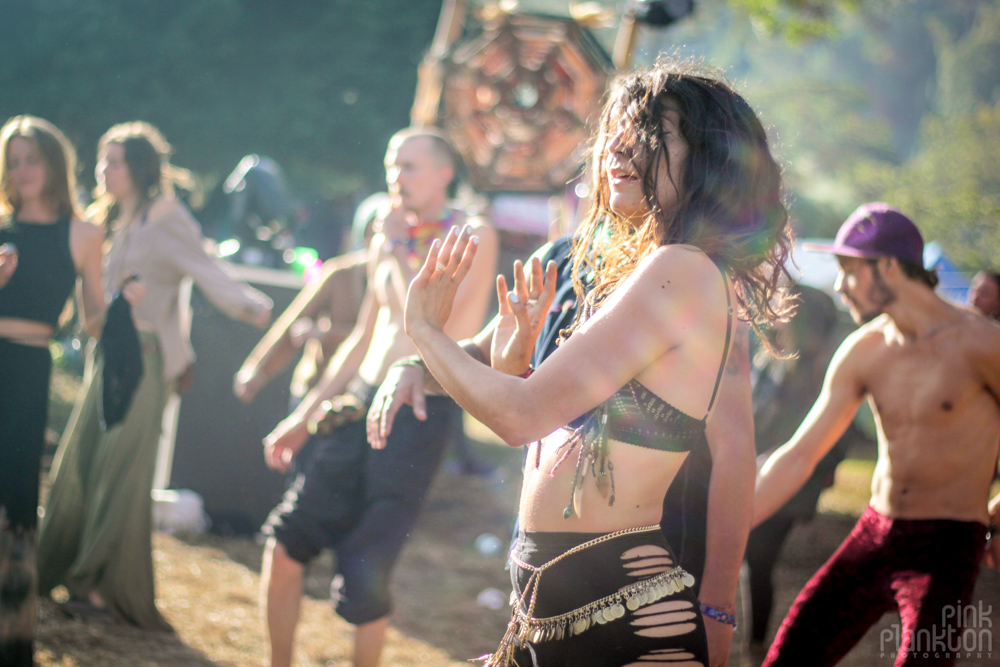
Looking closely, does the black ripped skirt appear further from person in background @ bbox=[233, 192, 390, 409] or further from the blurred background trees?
the blurred background trees

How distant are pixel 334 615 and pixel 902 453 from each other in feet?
10.1

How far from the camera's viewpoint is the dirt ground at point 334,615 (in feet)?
Answer: 13.0

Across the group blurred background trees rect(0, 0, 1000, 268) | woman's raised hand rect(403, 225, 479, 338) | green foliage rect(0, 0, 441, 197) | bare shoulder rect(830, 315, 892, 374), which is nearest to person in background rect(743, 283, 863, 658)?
bare shoulder rect(830, 315, 892, 374)

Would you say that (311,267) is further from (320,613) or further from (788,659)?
(788,659)

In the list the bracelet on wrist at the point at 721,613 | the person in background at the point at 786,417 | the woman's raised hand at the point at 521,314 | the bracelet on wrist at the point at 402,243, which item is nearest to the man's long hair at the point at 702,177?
the woman's raised hand at the point at 521,314

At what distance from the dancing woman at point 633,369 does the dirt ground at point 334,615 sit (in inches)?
104

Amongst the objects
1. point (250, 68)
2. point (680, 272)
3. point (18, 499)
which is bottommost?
point (18, 499)

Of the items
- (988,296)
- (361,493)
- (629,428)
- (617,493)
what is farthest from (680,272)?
(988,296)

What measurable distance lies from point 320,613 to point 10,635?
1.84m

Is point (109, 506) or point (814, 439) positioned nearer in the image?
point (814, 439)

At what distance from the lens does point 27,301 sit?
11.5 feet

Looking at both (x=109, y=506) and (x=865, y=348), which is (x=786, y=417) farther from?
(x=109, y=506)

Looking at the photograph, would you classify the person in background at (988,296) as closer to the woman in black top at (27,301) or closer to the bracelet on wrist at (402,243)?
the bracelet on wrist at (402,243)

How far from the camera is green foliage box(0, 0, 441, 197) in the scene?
13.5 metres
